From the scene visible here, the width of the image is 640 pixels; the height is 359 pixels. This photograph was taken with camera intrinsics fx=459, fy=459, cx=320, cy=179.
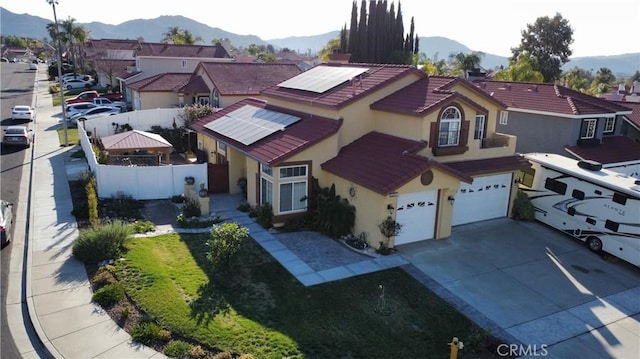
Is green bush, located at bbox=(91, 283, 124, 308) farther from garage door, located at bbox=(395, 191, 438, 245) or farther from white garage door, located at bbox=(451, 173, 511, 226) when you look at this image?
white garage door, located at bbox=(451, 173, 511, 226)

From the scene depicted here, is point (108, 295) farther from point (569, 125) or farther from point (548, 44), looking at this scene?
point (548, 44)

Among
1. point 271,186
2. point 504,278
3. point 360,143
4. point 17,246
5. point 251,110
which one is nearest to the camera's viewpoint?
point 504,278

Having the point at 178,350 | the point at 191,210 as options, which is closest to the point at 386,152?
the point at 191,210

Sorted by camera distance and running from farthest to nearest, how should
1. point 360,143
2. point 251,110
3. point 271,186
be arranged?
point 251,110
point 360,143
point 271,186

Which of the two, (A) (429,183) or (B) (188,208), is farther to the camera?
(B) (188,208)

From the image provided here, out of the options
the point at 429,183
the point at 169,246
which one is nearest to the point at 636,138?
the point at 429,183

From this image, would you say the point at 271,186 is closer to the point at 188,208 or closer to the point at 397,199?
the point at 188,208

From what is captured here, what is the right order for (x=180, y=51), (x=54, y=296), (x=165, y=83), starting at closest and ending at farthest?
(x=54, y=296), (x=165, y=83), (x=180, y=51)
